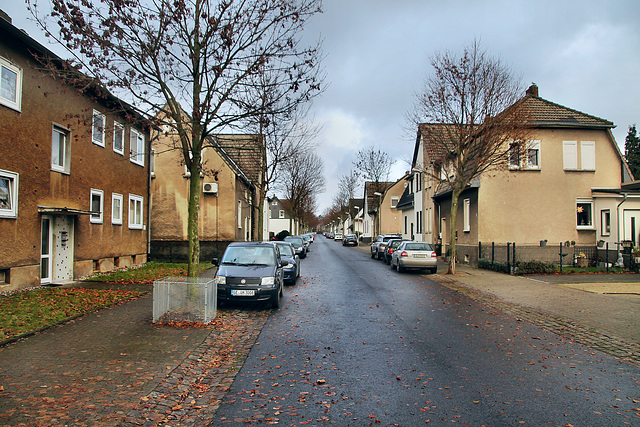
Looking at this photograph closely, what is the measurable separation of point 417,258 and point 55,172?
1502 cm

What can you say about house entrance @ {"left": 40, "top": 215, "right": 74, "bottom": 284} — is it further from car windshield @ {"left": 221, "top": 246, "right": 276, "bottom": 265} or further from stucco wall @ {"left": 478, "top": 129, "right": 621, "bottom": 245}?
stucco wall @ {"left": 478, "top": 129, "right": 621, "bottom": 245}

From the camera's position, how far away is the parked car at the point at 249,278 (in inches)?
436

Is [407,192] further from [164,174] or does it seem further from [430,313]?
[430,313]

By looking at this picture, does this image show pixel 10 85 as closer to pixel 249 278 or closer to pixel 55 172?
pixel 55 172

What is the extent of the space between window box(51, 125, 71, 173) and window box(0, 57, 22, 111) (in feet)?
6.25

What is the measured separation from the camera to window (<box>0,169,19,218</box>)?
39.5 feet

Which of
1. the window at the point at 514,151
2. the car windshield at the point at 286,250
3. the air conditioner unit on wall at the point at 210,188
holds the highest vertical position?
the window at the point at 514,151

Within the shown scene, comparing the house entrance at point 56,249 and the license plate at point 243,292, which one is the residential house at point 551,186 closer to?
the license plate at point 243,292

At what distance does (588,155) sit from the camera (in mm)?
24891

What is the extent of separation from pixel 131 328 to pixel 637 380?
8116mm

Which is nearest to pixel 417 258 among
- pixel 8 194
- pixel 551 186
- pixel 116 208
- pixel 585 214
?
pixel 551 186

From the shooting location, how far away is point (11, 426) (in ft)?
13.9

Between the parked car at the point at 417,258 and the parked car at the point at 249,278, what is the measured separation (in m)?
10.3

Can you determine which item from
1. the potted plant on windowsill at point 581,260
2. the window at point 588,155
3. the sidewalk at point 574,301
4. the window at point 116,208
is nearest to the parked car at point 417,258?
the sidewalk at point 574,301
